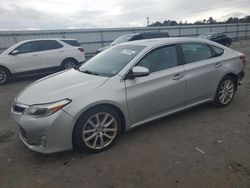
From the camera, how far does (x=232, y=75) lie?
4.92 m

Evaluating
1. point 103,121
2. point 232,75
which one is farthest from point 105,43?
point 103,121

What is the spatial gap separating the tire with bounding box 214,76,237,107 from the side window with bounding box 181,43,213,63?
2.19 feet

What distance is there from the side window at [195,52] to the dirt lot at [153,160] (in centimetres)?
118

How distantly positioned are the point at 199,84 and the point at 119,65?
163cm

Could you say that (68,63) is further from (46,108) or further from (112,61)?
(46,108)

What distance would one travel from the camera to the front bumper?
9.70 ft

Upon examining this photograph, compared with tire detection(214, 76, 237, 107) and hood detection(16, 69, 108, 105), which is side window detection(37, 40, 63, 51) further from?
tire detection(214, 76, 237, 107)

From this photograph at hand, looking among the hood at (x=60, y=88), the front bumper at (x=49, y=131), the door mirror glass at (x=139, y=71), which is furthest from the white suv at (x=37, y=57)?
the door mirror glass at (x=139, y=71)

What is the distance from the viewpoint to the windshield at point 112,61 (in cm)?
372

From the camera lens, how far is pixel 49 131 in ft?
9.71

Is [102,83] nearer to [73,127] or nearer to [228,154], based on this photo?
[73,127]

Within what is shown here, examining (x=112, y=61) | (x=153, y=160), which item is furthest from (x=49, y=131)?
(x=112, y=61)

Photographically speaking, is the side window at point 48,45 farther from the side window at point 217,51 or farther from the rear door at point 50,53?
the side window at point 217,51

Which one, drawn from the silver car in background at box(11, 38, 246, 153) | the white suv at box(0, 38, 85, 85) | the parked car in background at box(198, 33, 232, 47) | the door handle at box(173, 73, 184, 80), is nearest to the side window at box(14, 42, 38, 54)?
the white suv at box(0, 38, 85, 85)
